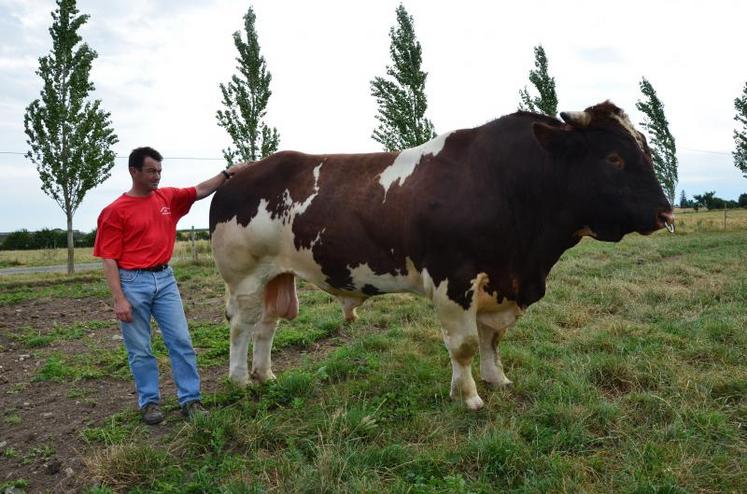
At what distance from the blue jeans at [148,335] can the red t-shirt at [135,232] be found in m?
0.12

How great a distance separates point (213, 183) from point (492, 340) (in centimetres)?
288

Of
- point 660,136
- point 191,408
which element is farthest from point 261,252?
point 660,136

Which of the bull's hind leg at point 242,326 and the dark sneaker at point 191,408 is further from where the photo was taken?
the bull's hind leg at point 242,326

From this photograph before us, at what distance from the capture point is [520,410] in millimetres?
4031

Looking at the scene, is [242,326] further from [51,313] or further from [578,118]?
[51,313]

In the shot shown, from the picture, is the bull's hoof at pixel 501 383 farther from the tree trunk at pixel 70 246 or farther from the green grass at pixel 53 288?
the tree trunk at pixel 70 246

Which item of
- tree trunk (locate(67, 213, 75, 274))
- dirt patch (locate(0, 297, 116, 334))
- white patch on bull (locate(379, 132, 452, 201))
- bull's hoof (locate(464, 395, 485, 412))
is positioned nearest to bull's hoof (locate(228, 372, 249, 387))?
bull's hoof (locate(464, 395, 485, 412))

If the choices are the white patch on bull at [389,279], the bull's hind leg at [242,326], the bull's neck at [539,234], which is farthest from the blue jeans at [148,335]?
the bull's neck at [539,234]

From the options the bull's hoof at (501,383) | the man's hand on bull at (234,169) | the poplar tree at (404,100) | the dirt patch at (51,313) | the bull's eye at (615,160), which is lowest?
the bull's hoof at (501,383)

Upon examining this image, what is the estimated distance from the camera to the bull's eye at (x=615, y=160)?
3957 mm

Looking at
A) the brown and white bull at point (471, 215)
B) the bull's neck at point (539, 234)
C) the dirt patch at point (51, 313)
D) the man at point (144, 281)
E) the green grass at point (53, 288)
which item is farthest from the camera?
the green grass at point (53, 288)

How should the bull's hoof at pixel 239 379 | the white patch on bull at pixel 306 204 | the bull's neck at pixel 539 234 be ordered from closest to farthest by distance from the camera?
1. the bull's neck at pixel 539 234
2. the white patch on bull at pixel 306 204
3. the bull's hoof at pixel 239 379

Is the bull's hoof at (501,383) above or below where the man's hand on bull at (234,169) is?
below

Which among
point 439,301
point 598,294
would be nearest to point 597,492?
point 439,301
